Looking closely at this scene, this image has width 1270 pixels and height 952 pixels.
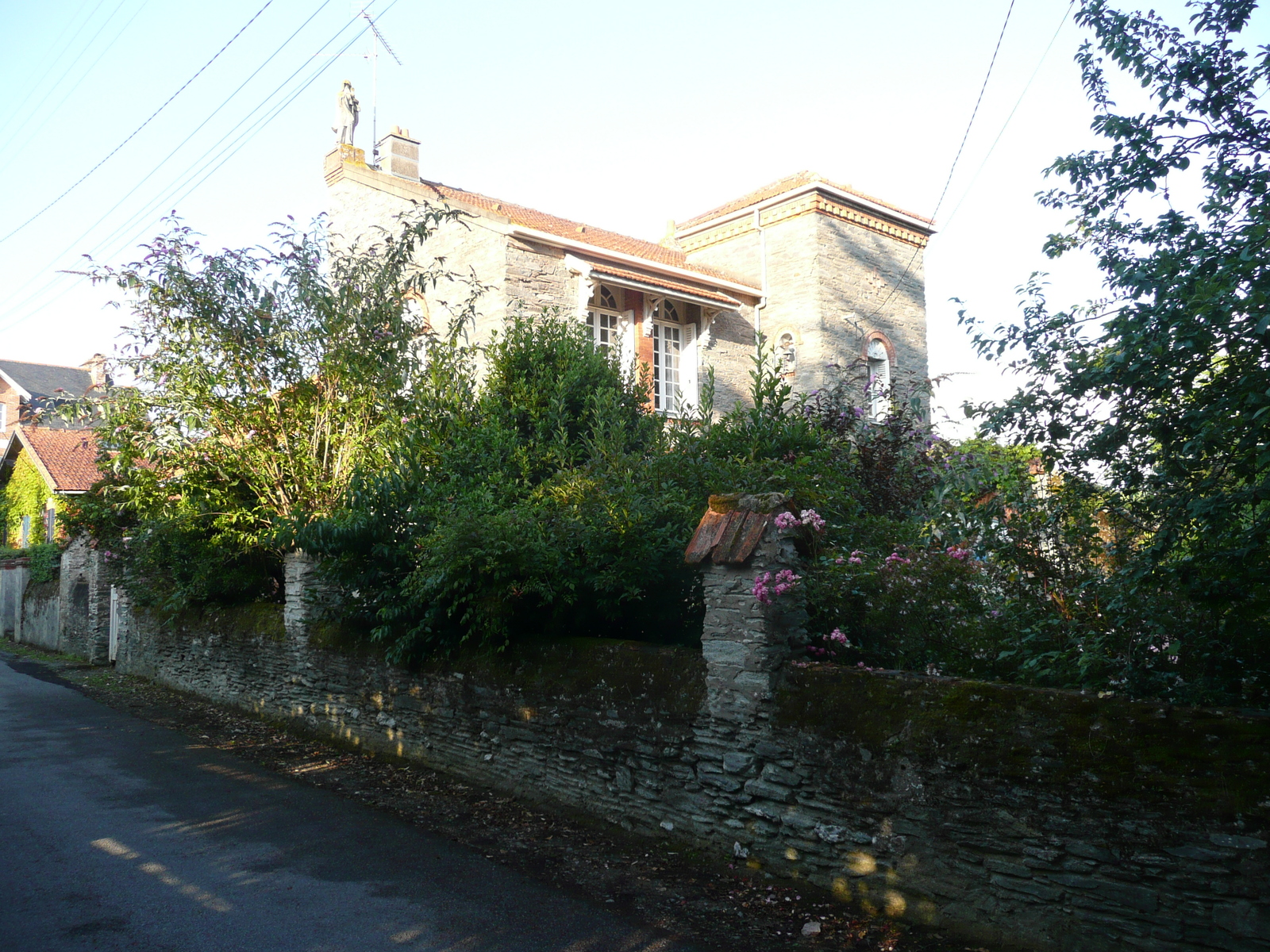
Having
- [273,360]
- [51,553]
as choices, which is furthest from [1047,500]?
[51,553]

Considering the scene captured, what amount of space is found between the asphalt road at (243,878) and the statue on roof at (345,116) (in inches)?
530

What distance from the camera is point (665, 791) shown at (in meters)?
6.22

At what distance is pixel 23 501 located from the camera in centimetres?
2936

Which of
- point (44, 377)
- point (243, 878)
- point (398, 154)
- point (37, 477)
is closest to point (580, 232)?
point (398, 154)

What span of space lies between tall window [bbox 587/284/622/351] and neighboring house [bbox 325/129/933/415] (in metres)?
0.03

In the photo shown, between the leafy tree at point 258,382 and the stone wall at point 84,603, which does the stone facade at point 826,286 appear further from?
the stone wall at point 84,603

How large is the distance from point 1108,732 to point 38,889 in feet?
21.1

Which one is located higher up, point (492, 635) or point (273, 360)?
point (273, 360)

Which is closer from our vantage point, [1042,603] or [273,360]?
[1042,603]

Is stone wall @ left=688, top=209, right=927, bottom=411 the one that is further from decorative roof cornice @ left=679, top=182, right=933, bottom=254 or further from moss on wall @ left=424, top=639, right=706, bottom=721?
moss on wall @ left=424, top=639, right=706, bottom=721

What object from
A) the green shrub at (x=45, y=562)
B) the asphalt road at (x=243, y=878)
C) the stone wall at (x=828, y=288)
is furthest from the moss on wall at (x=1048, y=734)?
the green shrub at (x=45, y=562)

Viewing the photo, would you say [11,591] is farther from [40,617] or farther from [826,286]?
[826,286]

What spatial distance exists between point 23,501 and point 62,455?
296cm

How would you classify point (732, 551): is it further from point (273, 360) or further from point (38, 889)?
point (273, 360)
